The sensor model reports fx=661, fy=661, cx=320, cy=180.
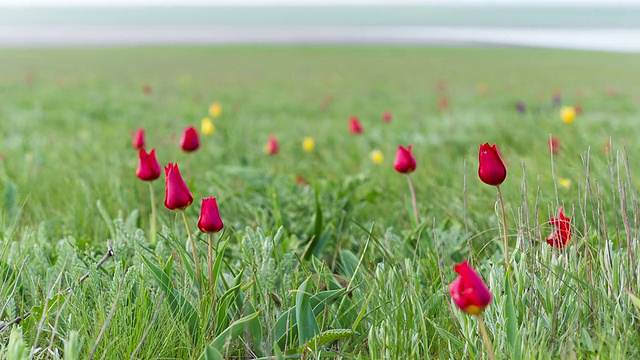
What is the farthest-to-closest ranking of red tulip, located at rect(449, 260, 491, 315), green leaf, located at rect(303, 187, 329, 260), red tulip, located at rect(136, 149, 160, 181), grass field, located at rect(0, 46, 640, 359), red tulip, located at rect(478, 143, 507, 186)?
green leaf, located at rect(303, 187, 329, 260)
red tulip, located at rect(136, 149, 160, 181)
red tulip, located at rect(478, 143, 507, 186)
grass field, located at rect(0, 46, 640, 359)
red tulip, located at rect(449, 260, 491, 315)

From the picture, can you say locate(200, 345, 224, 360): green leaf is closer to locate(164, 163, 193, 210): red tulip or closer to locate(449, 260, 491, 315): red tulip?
locate(164, 163, 193, 210): red tulip

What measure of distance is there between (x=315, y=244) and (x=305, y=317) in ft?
2.81

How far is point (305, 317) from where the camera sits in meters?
1.68

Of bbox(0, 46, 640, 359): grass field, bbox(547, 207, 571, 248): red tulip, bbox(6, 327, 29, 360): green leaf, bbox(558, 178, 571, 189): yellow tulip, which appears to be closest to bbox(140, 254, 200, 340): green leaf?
bbox(0, 46, 640, 359): grass field

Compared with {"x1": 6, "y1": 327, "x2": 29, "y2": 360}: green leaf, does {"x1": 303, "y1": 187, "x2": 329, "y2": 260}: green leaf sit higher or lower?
lower

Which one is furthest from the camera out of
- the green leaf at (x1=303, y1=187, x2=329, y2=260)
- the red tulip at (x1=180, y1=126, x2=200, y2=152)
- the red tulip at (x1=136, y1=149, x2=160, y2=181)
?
the red tulip at (x1=180, y1=126, x2=200, y2=152)

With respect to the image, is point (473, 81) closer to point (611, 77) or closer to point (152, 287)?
point (611, 77)

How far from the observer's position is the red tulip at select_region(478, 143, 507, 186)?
1.69 meters

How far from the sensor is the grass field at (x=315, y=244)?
1.57 m

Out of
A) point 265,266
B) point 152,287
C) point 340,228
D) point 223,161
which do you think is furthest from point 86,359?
point 223,161

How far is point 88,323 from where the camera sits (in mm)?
1648

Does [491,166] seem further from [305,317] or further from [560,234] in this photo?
[305,317]

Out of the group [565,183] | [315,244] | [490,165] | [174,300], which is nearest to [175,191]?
[174,300]

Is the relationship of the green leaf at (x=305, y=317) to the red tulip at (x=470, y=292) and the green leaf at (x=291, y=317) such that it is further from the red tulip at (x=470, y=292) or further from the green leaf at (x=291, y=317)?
the red tulip at (x=470, y=292)
